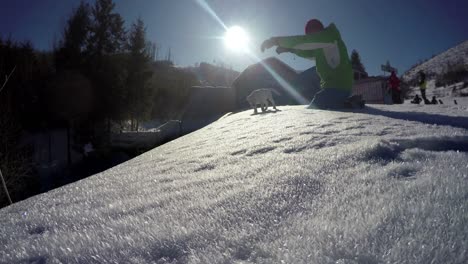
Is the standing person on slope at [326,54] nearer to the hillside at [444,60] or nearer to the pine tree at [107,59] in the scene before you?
the pine tree at [107,59]

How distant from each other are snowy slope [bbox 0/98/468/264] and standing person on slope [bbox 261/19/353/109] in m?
3.57

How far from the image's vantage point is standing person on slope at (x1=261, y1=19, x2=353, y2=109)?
15.9ft

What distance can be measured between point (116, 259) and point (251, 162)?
98 cm

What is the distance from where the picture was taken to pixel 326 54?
Result: 5016 millimetres

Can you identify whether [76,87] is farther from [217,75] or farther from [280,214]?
[217,75]

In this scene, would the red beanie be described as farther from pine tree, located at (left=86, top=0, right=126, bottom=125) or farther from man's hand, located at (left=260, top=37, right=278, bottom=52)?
pine tree, located at (left=86, top=0, right=126, bottom=125)

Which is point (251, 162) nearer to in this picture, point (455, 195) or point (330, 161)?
point (330, 161)

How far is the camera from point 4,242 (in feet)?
3.35

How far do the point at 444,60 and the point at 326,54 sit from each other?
73.2 meters

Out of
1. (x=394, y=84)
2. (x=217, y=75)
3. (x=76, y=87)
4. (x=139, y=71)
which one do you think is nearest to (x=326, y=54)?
(x=394, y=84)

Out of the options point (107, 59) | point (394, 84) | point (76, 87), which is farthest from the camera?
point (107, 59)

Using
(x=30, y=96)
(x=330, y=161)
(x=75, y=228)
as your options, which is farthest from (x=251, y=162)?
(x=30, y=96)

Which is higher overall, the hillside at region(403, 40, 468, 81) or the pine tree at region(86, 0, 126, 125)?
the hillside at region(403, 40, 468, 81)

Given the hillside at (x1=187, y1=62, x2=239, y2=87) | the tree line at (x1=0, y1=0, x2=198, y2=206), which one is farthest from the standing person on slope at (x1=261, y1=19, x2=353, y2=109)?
the hillside at (x1=187, y1=62, x2=239, y2=87)
